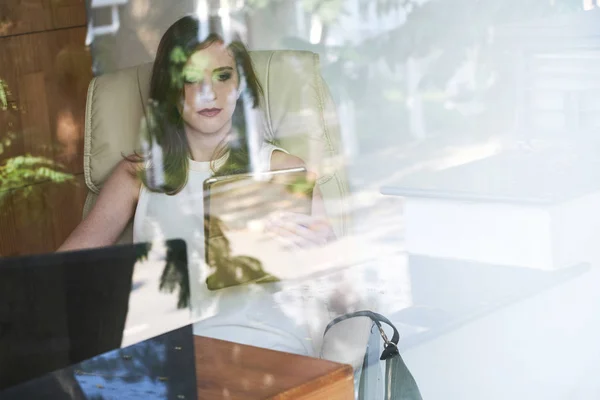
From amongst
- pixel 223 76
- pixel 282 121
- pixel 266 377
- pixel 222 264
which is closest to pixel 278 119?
pixel 282 121

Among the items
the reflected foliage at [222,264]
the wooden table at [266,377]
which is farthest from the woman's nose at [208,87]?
the wooden table at [266,377]

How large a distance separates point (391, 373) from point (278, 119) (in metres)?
0.55

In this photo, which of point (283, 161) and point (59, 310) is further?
point (283, 161)

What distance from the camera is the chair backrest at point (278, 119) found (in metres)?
1.73

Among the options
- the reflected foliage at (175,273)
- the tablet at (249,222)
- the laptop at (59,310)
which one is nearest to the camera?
the laptop at (59,310)

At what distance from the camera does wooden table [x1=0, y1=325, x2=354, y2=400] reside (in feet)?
2.92

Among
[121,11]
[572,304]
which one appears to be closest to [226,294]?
[121,11]

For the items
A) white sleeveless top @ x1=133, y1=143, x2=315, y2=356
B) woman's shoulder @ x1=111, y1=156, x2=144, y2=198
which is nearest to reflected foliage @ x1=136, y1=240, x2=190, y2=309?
white sleeveless top @ x1=133, y1=143, x2=315, y2=356

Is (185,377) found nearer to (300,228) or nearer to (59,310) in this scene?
(59,310)

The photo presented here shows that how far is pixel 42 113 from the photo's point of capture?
5.58 ft

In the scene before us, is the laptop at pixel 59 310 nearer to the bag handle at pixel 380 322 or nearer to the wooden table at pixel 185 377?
the wooden table at pixel 185 377

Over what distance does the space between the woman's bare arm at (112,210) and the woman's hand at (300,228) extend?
0.91ft

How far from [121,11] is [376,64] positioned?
0.52 metres

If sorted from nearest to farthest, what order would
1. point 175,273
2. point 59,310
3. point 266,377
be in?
point 59,310, point 266,377, point 175,273
